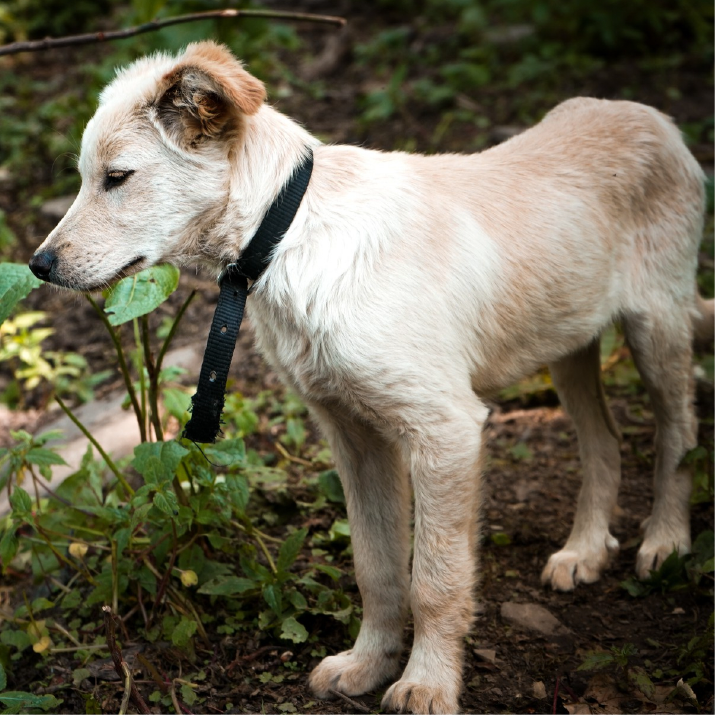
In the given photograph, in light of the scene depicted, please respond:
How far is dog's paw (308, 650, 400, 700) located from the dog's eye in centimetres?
203

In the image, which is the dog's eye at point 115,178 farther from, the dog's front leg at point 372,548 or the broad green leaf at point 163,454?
the dog's front leg at point 372,548

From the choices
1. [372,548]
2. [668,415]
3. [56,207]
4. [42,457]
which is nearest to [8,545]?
[42,457]

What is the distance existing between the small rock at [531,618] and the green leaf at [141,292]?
2.05 meters

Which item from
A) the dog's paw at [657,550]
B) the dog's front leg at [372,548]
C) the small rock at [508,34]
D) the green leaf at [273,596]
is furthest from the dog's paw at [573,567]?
the small rock at [508,34]

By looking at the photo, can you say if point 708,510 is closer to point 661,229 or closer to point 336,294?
Answer: point 661,229

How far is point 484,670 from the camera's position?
3.46 m

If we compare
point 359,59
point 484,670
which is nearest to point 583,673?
point 484,670

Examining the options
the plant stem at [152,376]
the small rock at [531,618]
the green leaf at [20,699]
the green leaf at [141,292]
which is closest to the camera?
the green leaf at [20,699]

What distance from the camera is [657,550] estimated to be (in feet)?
13.2

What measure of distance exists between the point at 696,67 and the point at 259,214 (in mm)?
7335

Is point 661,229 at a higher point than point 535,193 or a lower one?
lower

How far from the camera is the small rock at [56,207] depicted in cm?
775

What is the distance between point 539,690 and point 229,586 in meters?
1.32

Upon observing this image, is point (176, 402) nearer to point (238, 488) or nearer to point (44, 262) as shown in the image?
point (238, 488)
